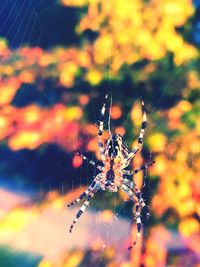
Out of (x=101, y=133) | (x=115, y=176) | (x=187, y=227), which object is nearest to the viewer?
(x=101, y=133)

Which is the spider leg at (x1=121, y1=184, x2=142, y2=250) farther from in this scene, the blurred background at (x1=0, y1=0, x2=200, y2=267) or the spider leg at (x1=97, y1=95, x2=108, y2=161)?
the blurred background at (x1=0, y1=0, x2=200, y2=267)

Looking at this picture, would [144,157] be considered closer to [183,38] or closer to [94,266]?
[183,38]

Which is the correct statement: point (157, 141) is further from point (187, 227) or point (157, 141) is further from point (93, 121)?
point (187, 227)

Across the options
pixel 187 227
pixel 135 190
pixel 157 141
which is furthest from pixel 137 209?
pixel 187 227

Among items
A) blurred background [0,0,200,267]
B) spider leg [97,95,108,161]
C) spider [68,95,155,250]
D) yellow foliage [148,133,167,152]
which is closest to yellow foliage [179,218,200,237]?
blurred background [0,0,200,267]

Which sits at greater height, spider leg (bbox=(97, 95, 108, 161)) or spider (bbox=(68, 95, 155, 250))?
spider leg (bbox=(97, 95, 108, 161))

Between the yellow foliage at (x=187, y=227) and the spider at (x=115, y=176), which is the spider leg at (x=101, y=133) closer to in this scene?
the spider at (x=115, y=176)

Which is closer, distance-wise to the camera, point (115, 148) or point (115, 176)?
point (115, 148)

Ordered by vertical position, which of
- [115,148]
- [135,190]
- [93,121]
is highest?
[93,121]

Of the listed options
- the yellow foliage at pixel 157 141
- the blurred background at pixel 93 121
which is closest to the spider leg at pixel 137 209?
the blurred background at pixel 93 121
